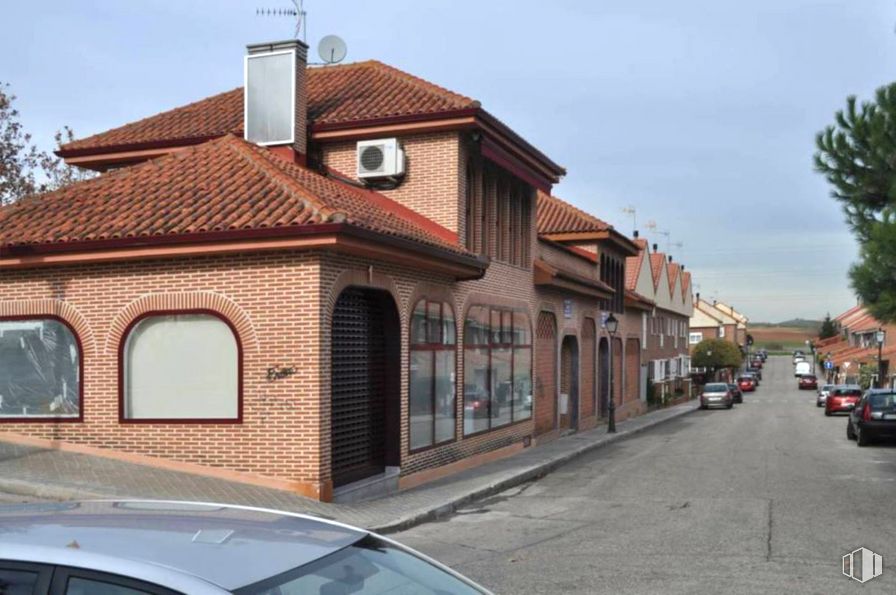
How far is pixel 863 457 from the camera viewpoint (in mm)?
21047

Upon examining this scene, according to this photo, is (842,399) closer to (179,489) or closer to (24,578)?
(179,489)

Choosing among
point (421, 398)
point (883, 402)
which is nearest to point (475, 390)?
point (421, 398)

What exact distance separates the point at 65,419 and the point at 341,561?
12.0 meters

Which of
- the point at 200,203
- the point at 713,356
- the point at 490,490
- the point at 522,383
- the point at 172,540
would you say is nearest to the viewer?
the point at 172,540

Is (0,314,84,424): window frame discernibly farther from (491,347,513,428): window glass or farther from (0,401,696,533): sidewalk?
(491,347,513,428): window glass

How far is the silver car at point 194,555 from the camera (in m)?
2.61

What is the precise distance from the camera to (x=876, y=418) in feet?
78.1

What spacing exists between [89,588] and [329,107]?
1682cm

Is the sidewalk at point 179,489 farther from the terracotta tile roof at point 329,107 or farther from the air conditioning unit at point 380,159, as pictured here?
the terracotta tile roof at point 329,107

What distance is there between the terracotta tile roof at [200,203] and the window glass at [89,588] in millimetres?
9425

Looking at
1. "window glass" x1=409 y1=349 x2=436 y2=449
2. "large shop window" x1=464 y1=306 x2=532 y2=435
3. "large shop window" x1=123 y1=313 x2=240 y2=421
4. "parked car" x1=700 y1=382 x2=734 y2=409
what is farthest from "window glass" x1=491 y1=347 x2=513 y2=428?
"parked car" x1=700 y1=382 x2=734 y2=409

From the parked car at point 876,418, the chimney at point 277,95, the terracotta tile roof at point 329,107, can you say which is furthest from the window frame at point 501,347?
the parked car at point 876,418

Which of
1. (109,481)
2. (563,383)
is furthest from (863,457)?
(109,481)

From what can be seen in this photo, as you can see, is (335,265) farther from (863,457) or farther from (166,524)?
(863,457)
